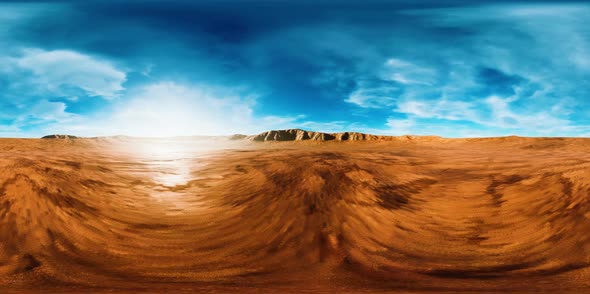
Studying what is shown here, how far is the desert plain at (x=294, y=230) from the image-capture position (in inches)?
Answer: 191

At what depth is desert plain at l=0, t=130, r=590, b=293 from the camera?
191 inches

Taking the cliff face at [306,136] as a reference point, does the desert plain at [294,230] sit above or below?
below

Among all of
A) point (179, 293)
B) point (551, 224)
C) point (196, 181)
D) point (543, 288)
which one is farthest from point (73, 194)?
point (551, 224)

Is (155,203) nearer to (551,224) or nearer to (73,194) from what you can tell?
(73,194)

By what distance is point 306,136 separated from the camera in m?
105

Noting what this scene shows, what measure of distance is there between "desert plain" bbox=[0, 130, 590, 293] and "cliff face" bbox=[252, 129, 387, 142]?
285 feet

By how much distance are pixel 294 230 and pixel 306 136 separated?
98.8 meters

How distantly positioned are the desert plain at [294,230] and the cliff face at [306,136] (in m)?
86.8

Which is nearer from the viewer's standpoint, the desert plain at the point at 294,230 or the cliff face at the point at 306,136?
the desert plain at the point at 294,230

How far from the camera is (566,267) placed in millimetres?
5129

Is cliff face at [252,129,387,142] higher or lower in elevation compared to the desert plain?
higher

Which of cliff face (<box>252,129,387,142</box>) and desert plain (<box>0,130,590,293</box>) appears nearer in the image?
desert plain (<box>0,130,590,293</box>)

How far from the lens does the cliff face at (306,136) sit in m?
97.0

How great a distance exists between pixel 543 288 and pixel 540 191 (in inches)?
166
